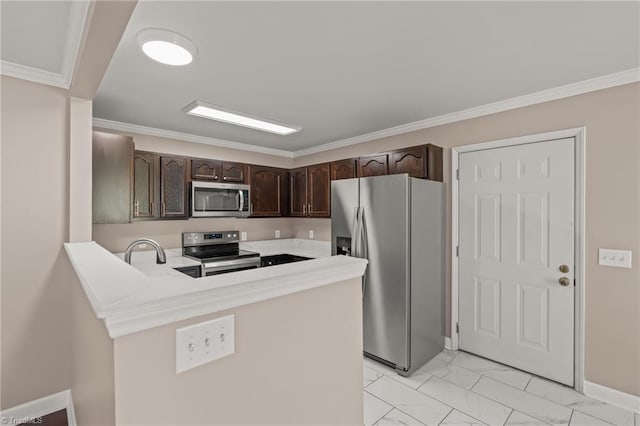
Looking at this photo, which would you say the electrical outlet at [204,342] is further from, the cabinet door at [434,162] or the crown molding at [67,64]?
the cabinet door at [434,162]

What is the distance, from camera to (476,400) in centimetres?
231

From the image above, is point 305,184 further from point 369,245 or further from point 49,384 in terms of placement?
point 49,384

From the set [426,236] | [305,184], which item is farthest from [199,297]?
[305,184]

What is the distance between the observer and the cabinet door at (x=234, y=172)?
12.7ft

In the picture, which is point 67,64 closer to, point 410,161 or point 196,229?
point 196,229

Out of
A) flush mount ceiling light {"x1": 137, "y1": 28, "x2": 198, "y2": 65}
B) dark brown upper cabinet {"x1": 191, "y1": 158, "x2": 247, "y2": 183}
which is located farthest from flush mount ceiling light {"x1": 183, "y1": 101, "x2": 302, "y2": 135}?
dark brown upper cabinet {"x1": 191, "y1": 158, "x2": 247, "y2": 183}

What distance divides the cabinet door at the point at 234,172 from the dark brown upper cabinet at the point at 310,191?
78cm

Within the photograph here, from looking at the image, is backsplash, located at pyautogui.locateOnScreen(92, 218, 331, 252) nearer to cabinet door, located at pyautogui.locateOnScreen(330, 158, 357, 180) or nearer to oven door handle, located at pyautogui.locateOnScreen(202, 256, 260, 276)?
oven door handle, located at pyautogui.locateOnScreen(202, 256, 260, 276)

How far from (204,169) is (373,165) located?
A: 2.01 metres

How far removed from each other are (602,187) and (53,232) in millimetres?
4116

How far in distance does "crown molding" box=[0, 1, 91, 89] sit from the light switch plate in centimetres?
348

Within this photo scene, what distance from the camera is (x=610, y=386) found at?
2.27 m

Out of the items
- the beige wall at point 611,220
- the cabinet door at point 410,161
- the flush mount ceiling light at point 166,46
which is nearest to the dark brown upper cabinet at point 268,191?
the cabinet door at point 410,161

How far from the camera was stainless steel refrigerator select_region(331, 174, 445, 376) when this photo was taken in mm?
2723
